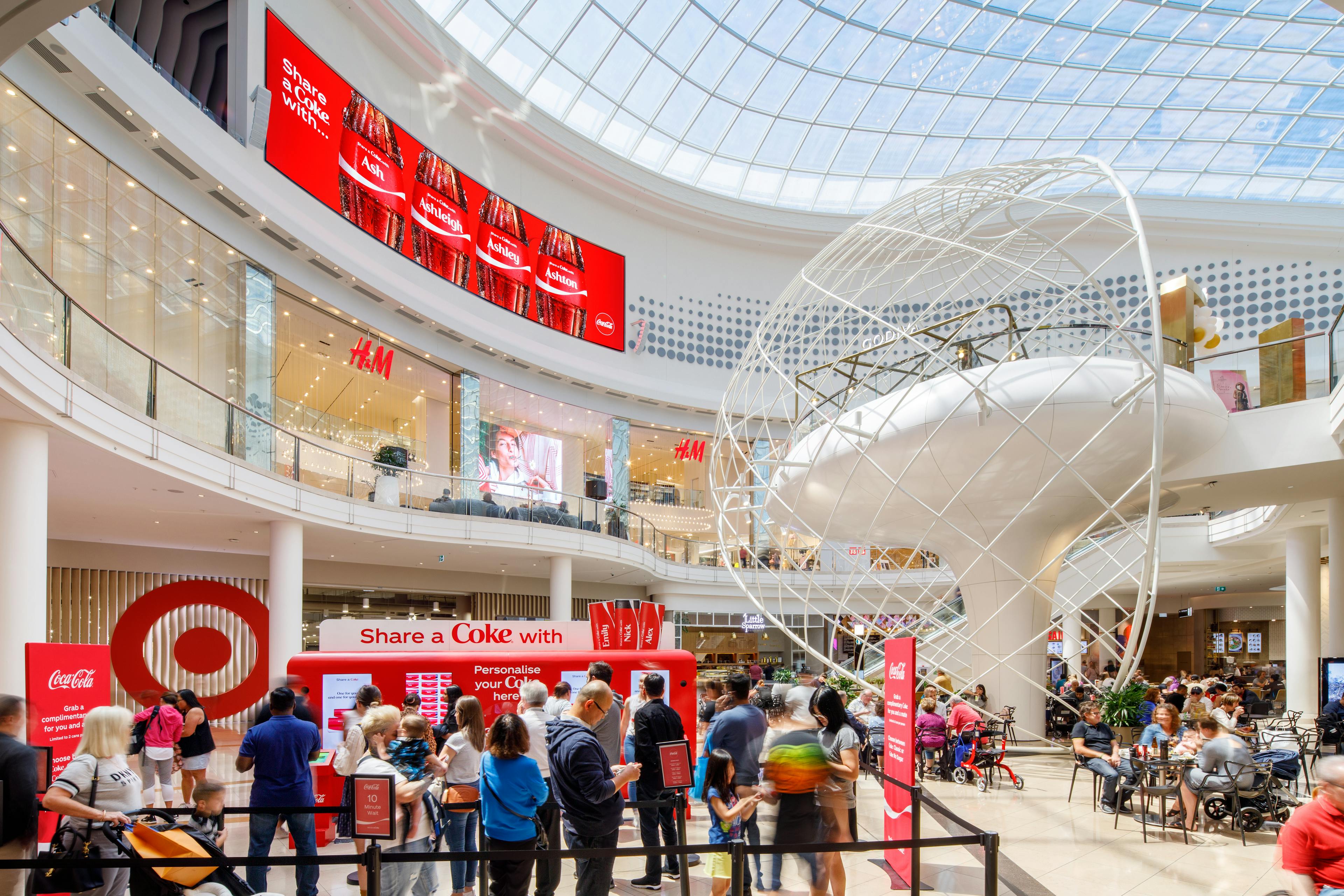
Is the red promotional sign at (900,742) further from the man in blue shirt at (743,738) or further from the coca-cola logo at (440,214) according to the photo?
the coca-cola logo at (440,214)

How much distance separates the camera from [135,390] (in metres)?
11.1

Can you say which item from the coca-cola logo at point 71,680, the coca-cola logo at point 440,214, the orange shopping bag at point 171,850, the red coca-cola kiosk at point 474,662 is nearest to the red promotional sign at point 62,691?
the coca-cola logo at point 71,680

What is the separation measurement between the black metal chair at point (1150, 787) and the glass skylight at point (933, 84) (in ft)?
71.6

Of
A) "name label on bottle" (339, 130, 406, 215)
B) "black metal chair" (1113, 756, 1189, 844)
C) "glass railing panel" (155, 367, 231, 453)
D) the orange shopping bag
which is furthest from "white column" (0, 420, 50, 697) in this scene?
"name label on bottle" (339, 130, 406, 215)

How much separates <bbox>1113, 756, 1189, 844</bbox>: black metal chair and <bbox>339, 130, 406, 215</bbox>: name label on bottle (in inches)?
764

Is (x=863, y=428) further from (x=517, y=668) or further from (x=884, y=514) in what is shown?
(x=517, y=668)

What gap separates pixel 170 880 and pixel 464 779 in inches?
80.6

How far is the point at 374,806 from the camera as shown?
530 centimetres

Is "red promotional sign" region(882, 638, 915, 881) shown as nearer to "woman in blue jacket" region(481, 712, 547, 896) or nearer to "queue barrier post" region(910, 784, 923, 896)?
"queue barrier post" region(910, 784, 923, 896)

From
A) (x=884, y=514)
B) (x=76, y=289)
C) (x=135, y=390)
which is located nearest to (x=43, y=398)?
(x=135, y=390)

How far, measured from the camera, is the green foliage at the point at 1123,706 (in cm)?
1245

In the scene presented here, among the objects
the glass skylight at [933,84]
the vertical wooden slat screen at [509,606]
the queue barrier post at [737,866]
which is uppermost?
the glass skylight at [933,84]

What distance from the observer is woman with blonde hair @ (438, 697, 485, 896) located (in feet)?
20.3

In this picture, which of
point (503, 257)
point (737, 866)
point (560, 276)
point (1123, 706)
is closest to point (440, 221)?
point (503, 257)
